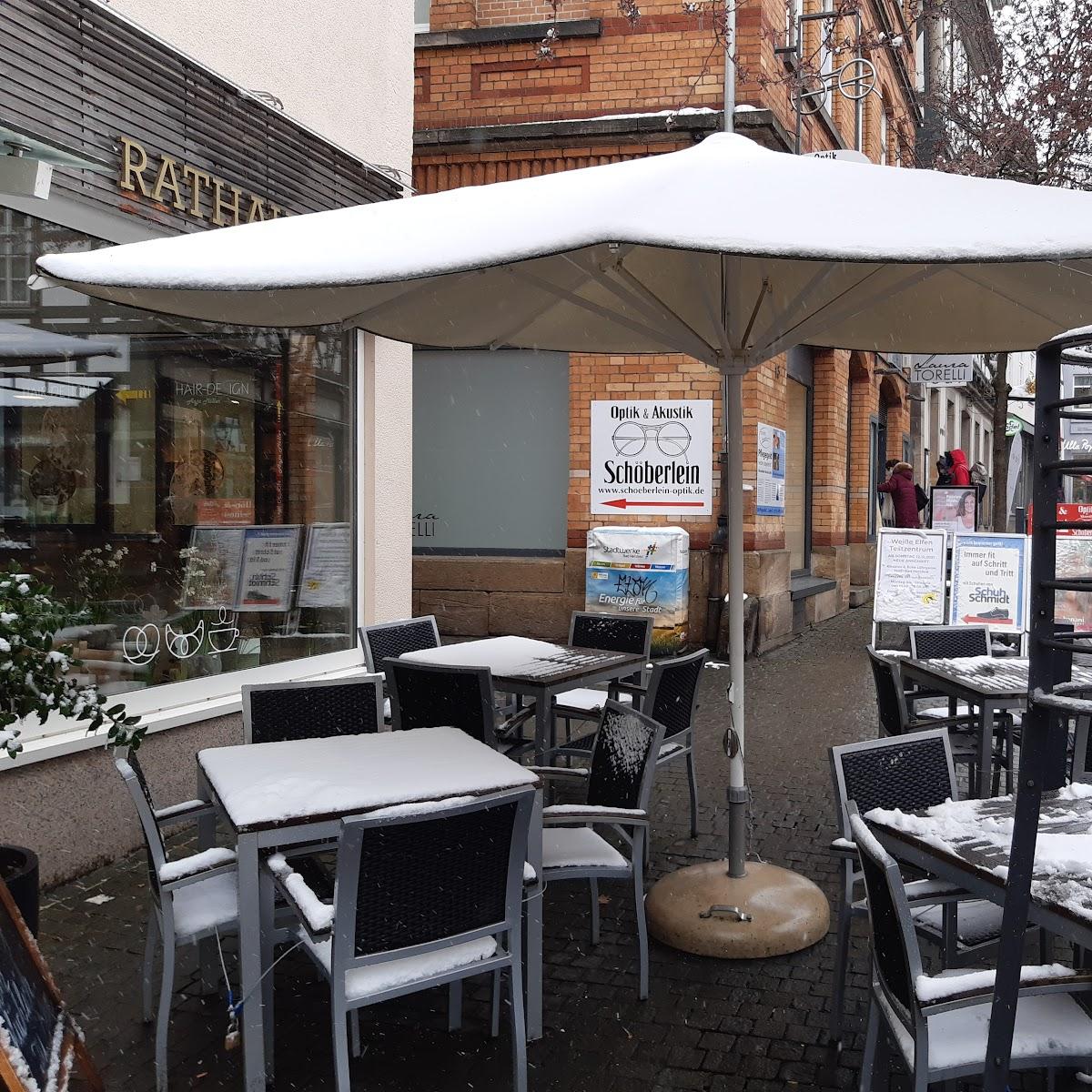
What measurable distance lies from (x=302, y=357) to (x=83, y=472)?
2122 mm

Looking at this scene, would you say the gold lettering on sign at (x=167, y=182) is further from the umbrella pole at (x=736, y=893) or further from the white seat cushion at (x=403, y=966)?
the white seat cushion at (x=403, y=966)

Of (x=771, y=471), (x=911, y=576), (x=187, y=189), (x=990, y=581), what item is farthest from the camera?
(x=771, y=471)

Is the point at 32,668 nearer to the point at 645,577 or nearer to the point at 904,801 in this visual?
the point at 904,801

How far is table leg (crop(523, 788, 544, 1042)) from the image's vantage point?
3.20 meters

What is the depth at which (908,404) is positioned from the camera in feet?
76.2

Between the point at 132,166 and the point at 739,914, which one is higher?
the point at 132,166

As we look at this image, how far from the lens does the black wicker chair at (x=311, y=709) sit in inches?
162

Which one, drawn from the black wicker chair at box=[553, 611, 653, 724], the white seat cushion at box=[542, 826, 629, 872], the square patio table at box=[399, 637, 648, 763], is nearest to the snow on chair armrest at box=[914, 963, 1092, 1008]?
the white seat cushion at box=[542, 826, 629, 872]

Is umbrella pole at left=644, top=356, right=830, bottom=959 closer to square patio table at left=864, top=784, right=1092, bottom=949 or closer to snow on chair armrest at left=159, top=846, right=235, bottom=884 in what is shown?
square patio table at left=864, top=784, right=1092, bottom=949

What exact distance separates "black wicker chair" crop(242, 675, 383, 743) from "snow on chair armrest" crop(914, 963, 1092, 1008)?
2.45 metres

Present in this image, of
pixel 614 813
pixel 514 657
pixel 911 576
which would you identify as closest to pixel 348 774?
pixel 614 813

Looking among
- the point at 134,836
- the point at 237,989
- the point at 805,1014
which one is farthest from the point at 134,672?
the point at 805,1014

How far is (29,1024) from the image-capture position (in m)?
2.51

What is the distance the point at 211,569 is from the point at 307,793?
3241 millimetres
